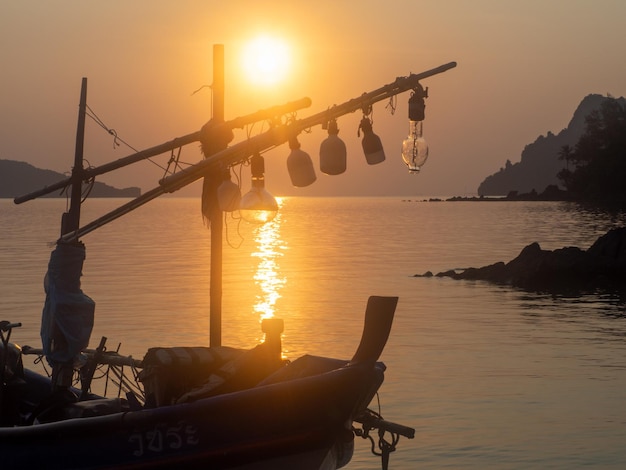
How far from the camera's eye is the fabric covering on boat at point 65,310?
15.2m

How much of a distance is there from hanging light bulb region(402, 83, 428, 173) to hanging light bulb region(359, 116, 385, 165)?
33 cm

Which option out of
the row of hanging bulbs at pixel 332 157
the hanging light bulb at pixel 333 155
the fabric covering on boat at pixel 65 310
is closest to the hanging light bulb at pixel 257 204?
the row of hanging bulbs at pixel 332 157

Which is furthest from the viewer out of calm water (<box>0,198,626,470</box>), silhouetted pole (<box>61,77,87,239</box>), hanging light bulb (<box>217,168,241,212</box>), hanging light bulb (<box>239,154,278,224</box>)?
calm water (<box>0,198,626,470</box>)

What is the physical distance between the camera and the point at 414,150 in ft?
49.4

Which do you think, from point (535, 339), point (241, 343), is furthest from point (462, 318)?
point (241, 343)

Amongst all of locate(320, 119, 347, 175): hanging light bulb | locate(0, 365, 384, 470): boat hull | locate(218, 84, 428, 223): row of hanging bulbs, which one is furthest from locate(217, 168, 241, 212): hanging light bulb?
locate(0, 365, 384, 470): boat hull

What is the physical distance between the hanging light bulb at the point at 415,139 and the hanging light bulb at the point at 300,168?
128 centimetres

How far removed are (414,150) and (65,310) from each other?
16.7 ft

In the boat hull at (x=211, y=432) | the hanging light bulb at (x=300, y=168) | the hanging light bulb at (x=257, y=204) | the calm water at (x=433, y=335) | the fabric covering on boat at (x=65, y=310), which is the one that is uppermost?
the hanging light bulb at (x=300, y=168)

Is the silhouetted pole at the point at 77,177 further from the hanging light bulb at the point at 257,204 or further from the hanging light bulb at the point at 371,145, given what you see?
the hanging light bulb at the point at 371,145

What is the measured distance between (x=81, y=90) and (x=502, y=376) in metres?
15.9

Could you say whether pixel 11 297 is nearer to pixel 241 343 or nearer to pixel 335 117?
pixel 241 343

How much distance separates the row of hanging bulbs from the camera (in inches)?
587

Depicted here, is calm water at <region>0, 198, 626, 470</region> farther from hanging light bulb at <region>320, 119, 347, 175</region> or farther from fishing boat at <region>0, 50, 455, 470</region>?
fishing boat at <region>0, 50, 455, 470</region>
